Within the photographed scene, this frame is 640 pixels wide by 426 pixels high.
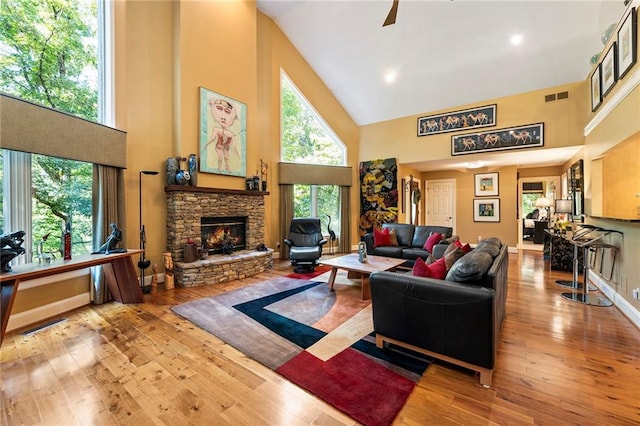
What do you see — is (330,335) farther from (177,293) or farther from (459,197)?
(459,197)

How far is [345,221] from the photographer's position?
7398 mm

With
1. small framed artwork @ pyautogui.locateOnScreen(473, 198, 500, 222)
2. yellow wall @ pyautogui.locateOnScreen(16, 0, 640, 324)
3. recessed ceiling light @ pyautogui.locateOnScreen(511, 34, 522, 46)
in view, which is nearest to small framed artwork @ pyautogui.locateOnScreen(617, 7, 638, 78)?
yellow wall @ pyautogui.locateOnScreen(16, 0, 640, 324)

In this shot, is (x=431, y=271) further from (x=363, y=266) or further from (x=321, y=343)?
(x=363, y=266)

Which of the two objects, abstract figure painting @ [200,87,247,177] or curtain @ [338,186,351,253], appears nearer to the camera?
abstract figure painting @ [200,87,247,177]

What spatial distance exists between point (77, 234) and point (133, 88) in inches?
88.1

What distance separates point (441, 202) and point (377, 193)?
2.65m

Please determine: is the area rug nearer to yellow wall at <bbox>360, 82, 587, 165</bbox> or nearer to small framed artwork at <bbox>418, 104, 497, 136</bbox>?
yellow wall at <bbox>360, 82, 587, 165</bbox>

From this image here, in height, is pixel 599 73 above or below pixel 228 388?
above

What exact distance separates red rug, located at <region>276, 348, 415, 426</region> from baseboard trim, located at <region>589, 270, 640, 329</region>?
291 centimetres

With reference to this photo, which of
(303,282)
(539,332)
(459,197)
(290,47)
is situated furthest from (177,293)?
(459,197)

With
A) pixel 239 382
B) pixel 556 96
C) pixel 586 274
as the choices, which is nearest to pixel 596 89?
pixel 556 96

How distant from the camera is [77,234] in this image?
3.53 metres

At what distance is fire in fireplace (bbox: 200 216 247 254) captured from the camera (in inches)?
193

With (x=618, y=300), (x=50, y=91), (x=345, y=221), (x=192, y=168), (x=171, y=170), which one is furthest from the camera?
(x=345, y=221)
